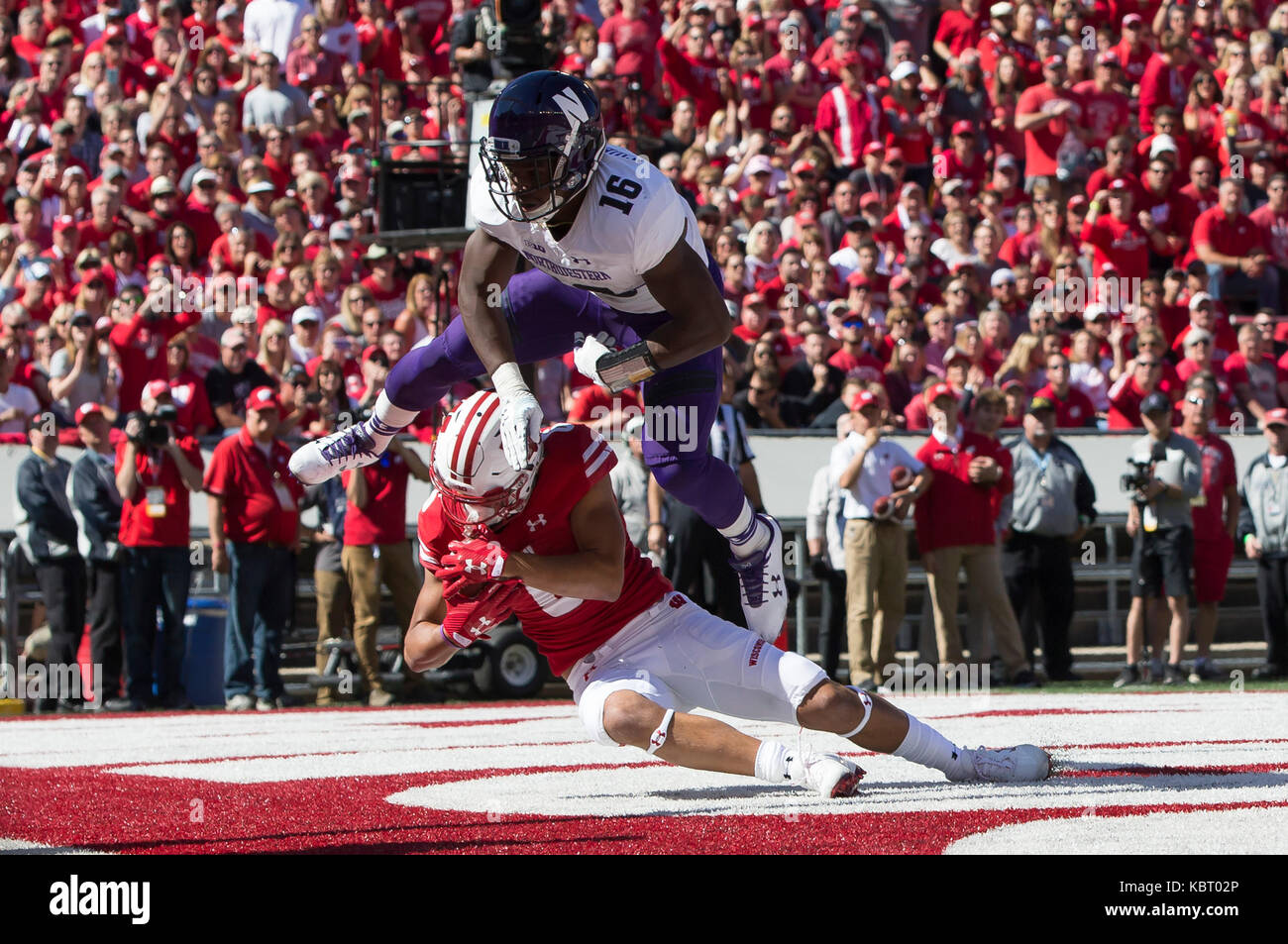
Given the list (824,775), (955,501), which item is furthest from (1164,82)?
(824,775)

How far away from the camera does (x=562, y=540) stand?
5391mm

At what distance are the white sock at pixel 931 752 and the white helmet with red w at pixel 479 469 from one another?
4.77ft

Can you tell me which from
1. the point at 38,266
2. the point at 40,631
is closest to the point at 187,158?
the point at 38,266

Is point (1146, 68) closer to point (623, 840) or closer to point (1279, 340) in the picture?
point (1279, 340)

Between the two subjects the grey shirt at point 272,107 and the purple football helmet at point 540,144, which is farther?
the grey shirt at point 272,107

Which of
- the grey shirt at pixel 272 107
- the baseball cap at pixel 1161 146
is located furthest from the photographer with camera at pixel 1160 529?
the grey shirt at pixel 272 107

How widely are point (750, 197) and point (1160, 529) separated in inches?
182

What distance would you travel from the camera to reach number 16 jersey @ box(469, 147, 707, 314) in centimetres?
603

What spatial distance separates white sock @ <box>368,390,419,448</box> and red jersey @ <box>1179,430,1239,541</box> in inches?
258

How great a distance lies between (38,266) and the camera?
1274 centimetres

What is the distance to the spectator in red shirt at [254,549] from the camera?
10734 millimetres

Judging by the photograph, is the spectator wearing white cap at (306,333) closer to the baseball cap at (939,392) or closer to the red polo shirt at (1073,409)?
the baseball cap at (939,392)

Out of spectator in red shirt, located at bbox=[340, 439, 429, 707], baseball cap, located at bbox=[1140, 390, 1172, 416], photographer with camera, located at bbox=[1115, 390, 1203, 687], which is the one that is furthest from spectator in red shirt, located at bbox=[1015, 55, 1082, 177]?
spectator in red shirt, located at bbox=[340, 439, 429, 707]

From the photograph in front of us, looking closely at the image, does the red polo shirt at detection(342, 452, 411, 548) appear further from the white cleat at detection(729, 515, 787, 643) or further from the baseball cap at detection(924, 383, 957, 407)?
the white cleat at detection(729, 515, 787, 643)
